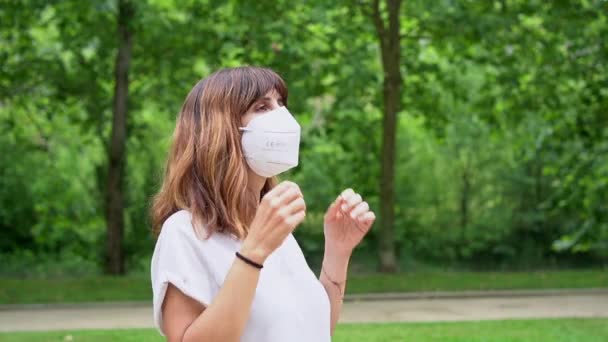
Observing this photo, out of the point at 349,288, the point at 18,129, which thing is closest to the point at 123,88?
the point at 18,129

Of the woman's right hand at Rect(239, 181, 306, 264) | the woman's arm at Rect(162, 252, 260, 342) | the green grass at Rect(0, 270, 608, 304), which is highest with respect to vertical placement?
the woman's right hand at Rect(239, 181, 306, 264)

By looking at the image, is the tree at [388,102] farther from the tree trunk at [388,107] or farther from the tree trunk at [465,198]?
the tree trunk at [465,198]

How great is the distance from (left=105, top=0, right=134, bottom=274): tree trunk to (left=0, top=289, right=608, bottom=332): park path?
4.75 metres

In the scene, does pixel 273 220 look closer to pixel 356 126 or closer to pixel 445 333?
pixel 445 333

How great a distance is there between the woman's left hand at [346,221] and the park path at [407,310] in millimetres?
9480

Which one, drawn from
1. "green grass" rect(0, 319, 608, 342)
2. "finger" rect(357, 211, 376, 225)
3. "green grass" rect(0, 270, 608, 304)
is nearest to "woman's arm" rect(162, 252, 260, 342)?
"finger" rect(357, 211, 376, 225)

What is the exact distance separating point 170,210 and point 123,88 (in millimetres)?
16141

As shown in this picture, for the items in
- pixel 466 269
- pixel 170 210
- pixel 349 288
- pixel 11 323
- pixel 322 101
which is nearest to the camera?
pixel 170 210

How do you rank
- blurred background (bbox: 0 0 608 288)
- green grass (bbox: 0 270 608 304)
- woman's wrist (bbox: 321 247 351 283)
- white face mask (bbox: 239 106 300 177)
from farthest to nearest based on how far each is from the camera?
blurred background (bbox: 0 0 608 288) → green grass (bbox: 0 270 608 304) → woman's wrist (bbox: 321 247 351 283) → white face mask (bbox: 239 106 300 177)

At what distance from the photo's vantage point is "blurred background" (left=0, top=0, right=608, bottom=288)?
17.0 meters

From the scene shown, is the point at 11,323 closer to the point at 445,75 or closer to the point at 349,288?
the point at 349,288

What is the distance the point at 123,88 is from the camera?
1834 cm

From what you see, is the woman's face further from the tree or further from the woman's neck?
the tree

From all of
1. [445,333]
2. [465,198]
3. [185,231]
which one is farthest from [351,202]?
[465,198]
